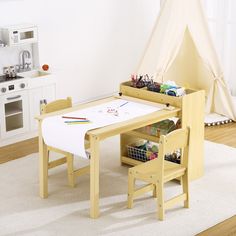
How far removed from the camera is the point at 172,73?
24.6 feet

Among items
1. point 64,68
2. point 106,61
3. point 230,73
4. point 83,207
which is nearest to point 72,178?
point 83,207

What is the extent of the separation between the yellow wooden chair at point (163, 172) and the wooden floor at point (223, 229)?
0.37m

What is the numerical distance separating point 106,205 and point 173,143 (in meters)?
0.83

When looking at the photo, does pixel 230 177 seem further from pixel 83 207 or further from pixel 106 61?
pixel 106 61

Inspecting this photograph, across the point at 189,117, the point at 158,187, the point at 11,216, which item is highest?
the point at 189,117

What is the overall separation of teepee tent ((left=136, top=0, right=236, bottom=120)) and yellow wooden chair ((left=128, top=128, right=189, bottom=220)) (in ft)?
7.78

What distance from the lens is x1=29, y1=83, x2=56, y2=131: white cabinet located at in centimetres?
652

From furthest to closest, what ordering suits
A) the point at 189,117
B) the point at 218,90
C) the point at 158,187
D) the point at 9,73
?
the point at 218,90 < the point at 9,73 < the point at 189,117 < the point at 158,187

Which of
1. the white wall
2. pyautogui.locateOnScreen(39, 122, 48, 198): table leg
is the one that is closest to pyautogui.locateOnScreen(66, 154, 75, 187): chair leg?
pyautogui.locateOnScreen(39, 122, 48, 198): table leg

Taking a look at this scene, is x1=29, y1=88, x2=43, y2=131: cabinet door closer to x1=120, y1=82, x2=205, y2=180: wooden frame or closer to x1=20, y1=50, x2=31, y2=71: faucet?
x1=20, y1=50, x2=31, y2=71: faucet

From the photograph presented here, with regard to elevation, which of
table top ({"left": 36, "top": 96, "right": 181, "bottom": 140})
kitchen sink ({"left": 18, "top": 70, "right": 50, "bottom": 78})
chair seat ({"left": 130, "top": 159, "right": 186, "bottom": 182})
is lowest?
chair seat ({"left": 130, "top": 159, "right": 186, "bottom": 182})

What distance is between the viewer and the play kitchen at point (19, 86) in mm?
6305

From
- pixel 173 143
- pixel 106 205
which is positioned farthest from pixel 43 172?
pixel 173 143

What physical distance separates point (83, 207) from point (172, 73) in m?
3.06
